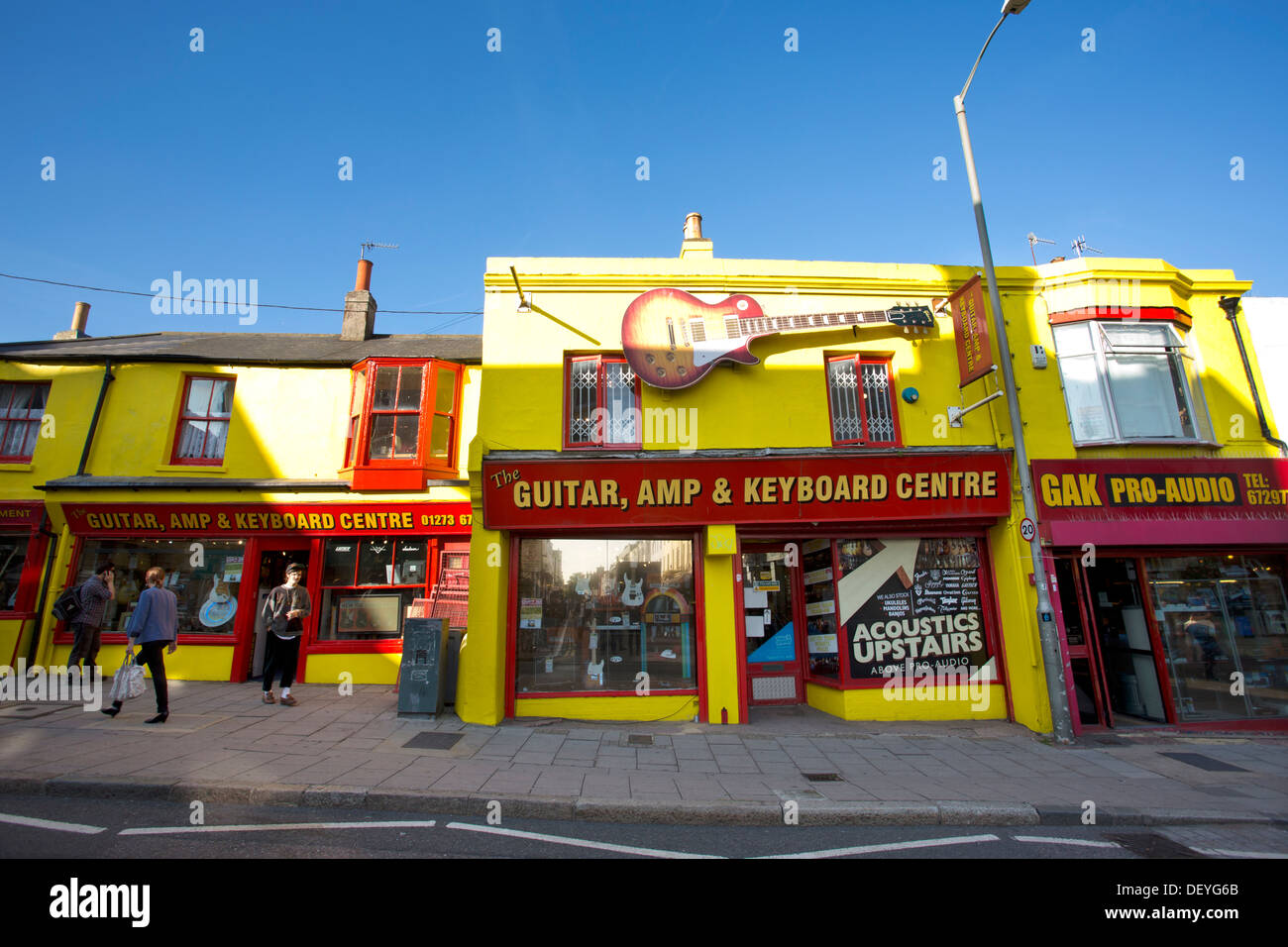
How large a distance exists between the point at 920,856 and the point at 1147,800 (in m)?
3.35

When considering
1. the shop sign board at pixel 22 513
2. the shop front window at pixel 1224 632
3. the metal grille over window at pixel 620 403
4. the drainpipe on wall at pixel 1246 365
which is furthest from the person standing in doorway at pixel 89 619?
the drainpipe on wall at pixel 1246 365

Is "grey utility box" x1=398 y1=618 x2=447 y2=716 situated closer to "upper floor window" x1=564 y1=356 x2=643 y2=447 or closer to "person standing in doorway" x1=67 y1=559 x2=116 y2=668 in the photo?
"upper floor window" x1=564 y1=356 x2=643 y2=447

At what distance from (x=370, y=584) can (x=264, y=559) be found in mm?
2401

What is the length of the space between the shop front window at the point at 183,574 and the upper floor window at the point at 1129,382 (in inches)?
626

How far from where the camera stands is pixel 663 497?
8.83 meters

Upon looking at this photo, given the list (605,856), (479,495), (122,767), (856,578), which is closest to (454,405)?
(479,495)

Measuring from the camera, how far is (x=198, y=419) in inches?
472

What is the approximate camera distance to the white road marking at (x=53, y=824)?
4.46 meters

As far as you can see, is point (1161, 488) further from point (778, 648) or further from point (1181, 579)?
point (778, 648)

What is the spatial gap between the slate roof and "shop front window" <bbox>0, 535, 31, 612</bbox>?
12.7ft

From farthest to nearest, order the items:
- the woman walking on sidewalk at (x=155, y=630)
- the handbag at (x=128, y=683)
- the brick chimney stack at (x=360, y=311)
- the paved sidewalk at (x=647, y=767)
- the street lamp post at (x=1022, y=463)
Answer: the brick chimney stack at (x=360, y=311) < the street lamp post at (x=1022, y=463) < the handbag at (x=128, y=683) < the woman walking on sidewalk at (x=155, y=630) < the paved sidewalk at (x=647, y=767)

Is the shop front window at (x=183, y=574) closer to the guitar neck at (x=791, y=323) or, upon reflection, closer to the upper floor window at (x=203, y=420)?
the upper floor window at (x=203, y=420)

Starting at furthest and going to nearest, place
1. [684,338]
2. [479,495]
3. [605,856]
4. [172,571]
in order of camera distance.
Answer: [172,571] < [684,338] < [479,495] < [605,856]

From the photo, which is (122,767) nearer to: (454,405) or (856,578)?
(454,405)
